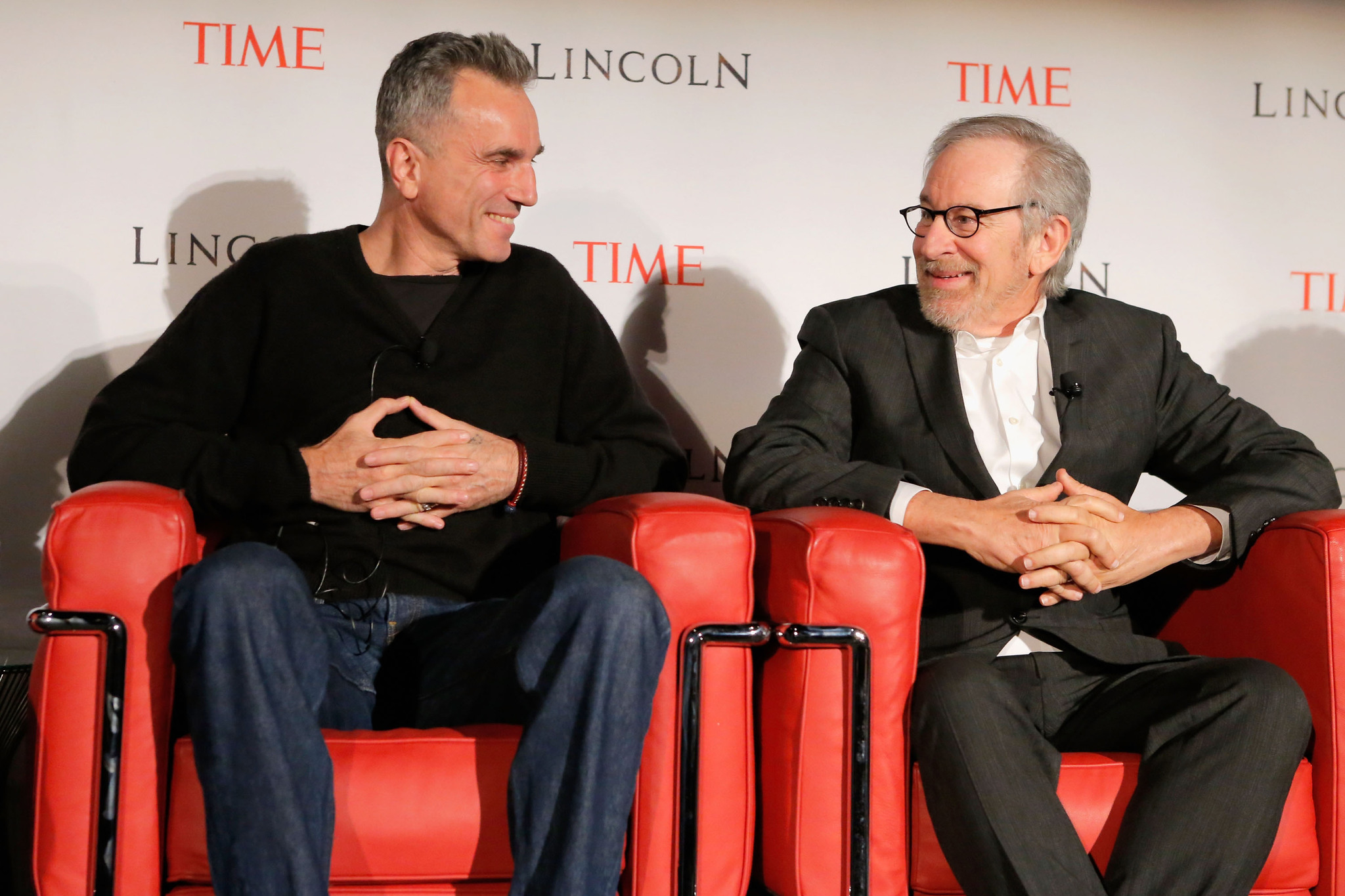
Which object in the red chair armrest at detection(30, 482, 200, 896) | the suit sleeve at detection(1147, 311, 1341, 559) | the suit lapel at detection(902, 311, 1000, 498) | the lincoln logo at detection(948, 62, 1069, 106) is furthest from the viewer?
the lincoln logo at detection(948, 62, 1069, 106)

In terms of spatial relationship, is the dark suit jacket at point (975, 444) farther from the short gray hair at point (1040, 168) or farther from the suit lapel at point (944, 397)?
the short gray hair at point (1040, 168)

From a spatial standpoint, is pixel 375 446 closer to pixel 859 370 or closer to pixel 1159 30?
pixel 859 370

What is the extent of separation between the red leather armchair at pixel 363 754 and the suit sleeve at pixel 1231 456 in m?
0.84

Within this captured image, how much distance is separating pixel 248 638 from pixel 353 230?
103 cm

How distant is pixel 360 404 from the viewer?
212 centimetres

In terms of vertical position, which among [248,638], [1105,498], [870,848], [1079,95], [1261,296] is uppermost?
[1079,95]

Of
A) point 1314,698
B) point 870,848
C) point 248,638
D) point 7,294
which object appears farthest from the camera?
point 7,294

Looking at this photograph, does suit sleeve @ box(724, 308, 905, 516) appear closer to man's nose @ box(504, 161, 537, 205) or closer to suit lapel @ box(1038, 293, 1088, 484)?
suit lapel @ box(1038, 293, 1088, 484)

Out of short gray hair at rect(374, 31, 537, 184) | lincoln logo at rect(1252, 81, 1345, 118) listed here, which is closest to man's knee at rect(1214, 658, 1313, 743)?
short gray hair at rect(374, 31, 537, 184)

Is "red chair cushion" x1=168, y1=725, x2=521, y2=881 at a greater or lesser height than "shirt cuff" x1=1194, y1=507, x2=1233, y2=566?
lesser

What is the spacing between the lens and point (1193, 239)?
3045 millimetres

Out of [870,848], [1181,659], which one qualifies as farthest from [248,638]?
[1181,659]

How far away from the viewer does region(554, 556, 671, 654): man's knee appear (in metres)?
1.55

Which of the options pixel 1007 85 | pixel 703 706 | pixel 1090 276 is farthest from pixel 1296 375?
pixel 703 706
